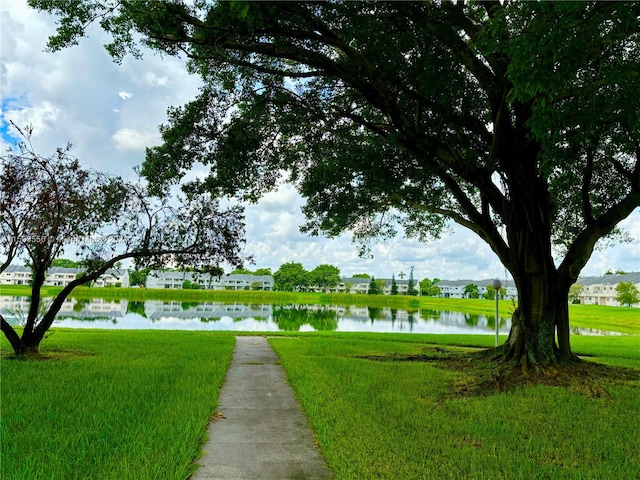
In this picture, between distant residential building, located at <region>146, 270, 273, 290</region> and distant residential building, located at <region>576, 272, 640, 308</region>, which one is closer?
distant residential building, located at <region>576, 272, 640, 308</region>

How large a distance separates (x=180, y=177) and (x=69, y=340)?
6850 millimetres

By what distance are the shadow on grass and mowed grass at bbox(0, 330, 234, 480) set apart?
406 cm

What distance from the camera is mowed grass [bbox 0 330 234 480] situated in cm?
380

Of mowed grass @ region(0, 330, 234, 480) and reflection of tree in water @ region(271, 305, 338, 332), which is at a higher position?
mowed grass @ region(0, 330, 234, 480)

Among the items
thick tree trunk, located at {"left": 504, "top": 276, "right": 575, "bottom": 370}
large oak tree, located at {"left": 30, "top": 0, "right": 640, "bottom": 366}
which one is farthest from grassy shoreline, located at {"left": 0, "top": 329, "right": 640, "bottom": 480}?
large oak tree, located at {"left": 30, "top": 0, "right": 640, "bottom": 366}

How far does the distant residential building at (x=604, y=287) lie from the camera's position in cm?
8788

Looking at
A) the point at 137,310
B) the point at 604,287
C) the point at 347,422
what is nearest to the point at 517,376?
the point at 347,422

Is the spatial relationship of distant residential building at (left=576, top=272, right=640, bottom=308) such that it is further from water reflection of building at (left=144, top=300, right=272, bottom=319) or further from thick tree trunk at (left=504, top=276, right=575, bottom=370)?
thick tree trunk at (left=504, top=276, right=575, bottom=370)

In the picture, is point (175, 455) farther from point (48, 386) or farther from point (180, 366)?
point (180, 366)

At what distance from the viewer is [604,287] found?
303 ft

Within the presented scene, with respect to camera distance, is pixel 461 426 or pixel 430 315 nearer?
pixel 461 426

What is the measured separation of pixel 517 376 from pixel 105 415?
699 cm

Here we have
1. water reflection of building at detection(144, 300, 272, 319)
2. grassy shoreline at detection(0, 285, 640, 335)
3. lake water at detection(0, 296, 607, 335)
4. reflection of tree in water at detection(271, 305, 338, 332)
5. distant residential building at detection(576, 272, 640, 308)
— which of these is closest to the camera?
lake water at detection(0, 296, 607, 335)

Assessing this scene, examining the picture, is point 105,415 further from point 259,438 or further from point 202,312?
point 202,312
